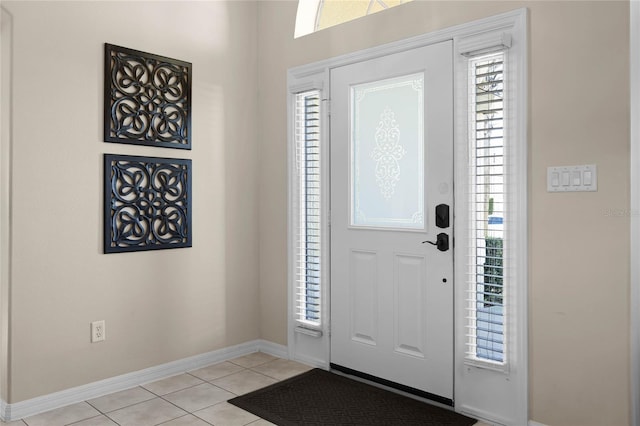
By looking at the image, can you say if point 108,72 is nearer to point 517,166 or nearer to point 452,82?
point 452,82

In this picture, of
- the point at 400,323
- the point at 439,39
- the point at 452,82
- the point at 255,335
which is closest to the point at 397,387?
the point at 400,323

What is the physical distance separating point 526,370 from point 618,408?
0.39 meters

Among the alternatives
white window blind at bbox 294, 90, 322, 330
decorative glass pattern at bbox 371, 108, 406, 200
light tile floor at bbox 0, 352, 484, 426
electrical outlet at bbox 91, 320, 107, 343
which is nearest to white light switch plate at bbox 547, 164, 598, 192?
decorative glass pattern at bbox 371, 108, 406, 200

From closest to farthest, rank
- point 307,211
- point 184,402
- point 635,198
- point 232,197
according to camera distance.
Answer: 1. point 635,198
2. point 184,402
3. point 307,211
4. point 232,197

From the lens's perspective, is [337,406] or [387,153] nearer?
[337,406]

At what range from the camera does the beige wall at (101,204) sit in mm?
2633

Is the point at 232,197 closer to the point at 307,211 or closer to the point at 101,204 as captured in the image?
the point at 307,211

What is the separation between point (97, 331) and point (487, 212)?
7.46 feet

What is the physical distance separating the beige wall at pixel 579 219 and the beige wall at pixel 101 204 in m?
1.81

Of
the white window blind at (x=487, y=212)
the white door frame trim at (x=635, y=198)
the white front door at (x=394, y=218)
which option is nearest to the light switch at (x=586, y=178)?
the white door frame trim at (x=635, y=198)

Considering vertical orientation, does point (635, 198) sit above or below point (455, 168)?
below

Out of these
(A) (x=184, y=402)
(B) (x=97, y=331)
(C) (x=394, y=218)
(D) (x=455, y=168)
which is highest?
(D) (x=455, y=168)

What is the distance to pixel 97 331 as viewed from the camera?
2.91m

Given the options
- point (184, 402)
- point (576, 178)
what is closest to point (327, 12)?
point (576, 178)
